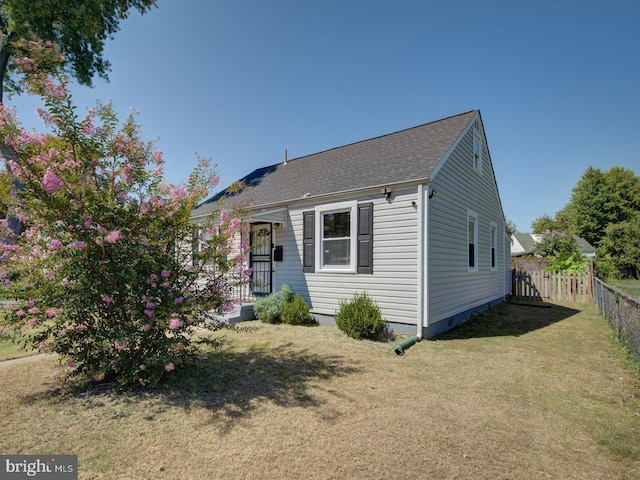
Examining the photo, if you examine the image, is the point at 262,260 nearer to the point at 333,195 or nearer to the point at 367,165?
the point at 333,195

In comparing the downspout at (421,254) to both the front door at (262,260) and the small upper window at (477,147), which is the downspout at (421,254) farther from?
the front door at (262,260)

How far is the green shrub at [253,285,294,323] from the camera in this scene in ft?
26.5

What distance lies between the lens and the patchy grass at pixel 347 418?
2.43 meters

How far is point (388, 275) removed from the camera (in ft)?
23.0

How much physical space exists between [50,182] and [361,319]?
530 centimetres

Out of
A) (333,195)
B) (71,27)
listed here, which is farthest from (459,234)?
(71,27)

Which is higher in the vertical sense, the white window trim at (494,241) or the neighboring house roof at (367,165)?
the neighboring house roof at (367,165)

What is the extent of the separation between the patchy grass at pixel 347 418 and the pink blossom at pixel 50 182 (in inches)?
89.9

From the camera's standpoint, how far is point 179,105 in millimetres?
9430

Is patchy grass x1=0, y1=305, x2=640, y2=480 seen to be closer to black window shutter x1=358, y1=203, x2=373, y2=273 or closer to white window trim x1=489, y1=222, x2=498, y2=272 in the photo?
black window shutter x1=358, y1=203, x2=373, y2=273

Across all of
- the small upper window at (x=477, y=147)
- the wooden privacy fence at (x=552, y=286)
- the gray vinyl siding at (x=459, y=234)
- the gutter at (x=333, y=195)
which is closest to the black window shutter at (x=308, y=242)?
the gutter at (x=333, y=195)

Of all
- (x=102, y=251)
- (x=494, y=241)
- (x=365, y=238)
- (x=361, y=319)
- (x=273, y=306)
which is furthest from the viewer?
(x=494, y=241)

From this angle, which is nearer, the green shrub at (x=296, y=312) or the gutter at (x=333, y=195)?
the gutter at (x=333, y=195)

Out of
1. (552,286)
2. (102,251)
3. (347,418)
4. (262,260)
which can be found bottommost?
(347,418)
